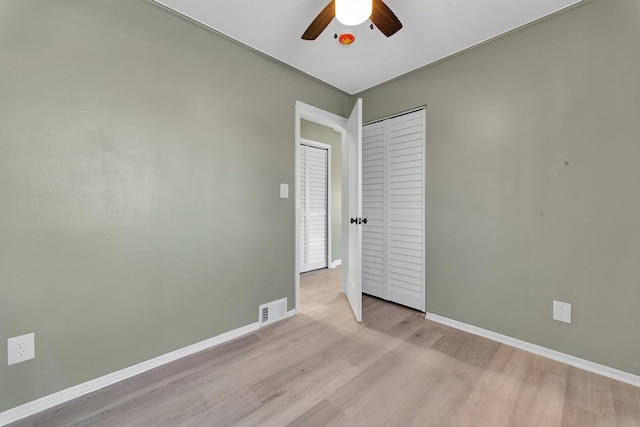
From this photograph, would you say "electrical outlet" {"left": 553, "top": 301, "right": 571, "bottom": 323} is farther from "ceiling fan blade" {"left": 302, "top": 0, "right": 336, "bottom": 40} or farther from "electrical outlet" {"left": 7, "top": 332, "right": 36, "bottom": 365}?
"electrical outlet" {"left": 7, "top": 332, "right": 36, "bottom": 365}

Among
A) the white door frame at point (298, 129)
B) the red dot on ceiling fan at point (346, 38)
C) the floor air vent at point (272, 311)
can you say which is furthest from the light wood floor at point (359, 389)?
the red dot on ceiling fan at point (346, 38)

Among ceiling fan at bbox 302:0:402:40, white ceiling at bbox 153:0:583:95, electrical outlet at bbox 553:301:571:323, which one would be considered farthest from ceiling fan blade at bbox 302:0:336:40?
electrical outlet at bbox 553:301:571:323

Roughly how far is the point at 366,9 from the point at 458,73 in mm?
1412

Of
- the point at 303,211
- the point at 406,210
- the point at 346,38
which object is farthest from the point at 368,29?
the point at 303,211

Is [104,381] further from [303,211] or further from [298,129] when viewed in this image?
[303,211]

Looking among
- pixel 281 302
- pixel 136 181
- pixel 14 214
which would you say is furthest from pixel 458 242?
pixel 14 214

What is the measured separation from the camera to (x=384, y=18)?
1529 mm

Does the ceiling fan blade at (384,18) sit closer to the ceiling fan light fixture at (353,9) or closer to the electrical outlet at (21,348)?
the ceiling fan light fixture at (353,9)

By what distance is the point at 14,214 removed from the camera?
1379mm

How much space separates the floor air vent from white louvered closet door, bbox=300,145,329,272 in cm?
165

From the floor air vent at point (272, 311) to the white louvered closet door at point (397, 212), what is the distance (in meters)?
1.13

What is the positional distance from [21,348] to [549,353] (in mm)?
3224

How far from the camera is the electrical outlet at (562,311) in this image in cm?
185

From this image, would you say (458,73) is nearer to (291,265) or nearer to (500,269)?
(500,269)
